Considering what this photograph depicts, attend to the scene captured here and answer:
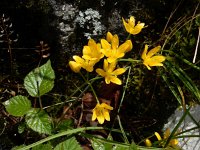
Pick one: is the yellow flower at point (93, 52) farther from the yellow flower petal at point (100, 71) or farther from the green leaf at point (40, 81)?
the green leaf at point (40, 81)

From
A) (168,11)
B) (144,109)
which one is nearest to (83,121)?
(144,109)

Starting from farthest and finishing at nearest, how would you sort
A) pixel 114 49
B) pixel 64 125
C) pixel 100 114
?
pixel 64 125 → pixel 100 114 → pixel 114 49

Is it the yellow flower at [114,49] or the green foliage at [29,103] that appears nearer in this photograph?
the yellow flower at [114,49]

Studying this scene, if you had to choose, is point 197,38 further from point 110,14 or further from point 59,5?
point 59,5

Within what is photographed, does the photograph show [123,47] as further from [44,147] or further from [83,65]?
[44,147]

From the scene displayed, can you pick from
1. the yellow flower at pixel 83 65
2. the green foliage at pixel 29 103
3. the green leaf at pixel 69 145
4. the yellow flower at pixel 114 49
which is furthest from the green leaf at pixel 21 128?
the yellow flower at pixel 114 49

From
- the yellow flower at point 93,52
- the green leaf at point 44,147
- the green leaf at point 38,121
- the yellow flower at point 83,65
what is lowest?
the green leaf at point 44,147

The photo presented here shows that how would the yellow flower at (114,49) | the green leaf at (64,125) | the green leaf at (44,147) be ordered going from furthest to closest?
1. the green leaf at (64,125)
2. the green leaf at (44,147)
3. the yellow flower at (114,49)

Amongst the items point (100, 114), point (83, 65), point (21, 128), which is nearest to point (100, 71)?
point (83, 65)
